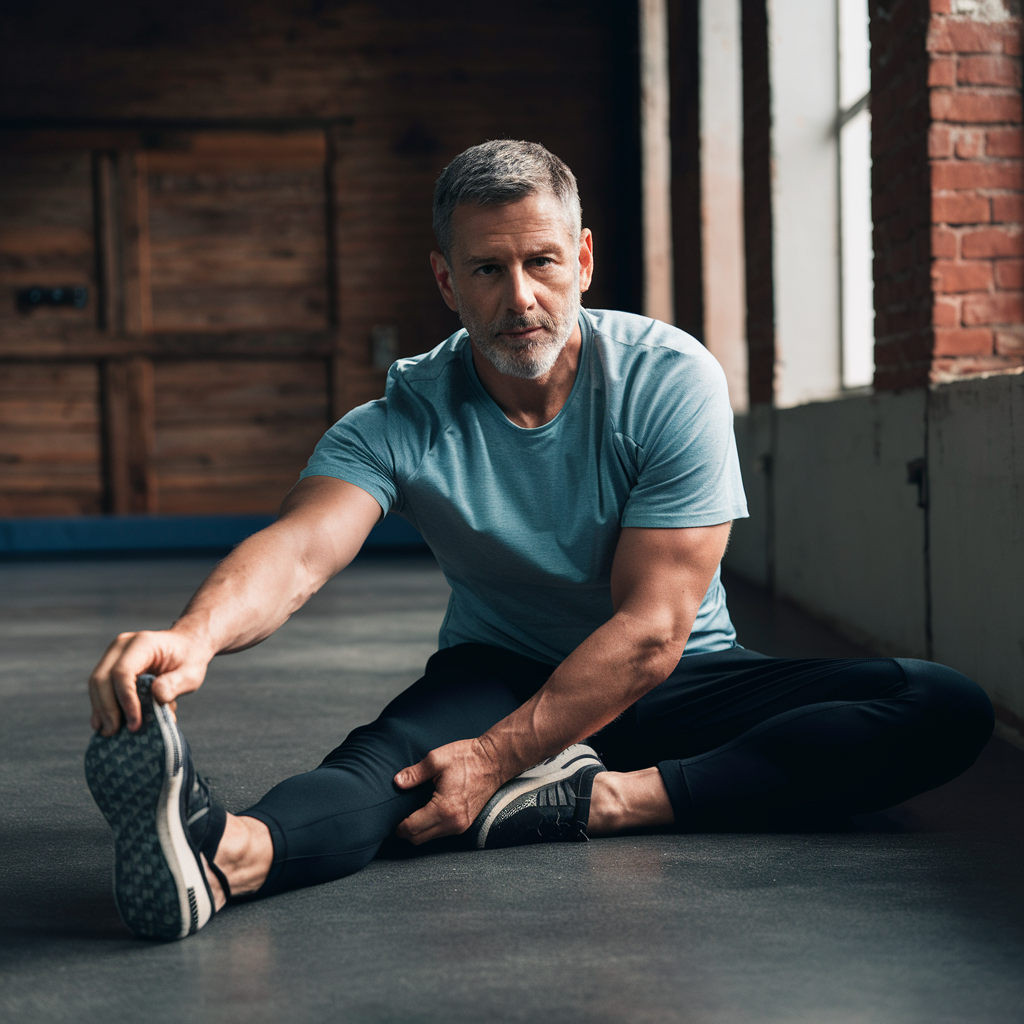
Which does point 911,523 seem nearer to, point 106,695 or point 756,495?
point 756,495

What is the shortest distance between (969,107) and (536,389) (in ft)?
5.54

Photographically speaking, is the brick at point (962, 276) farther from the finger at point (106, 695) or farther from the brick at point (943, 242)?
the finger at point (106, 695)

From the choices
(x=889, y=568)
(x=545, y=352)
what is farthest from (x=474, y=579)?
(x=889, y=568)

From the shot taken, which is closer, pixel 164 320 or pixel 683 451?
pixel 683 451

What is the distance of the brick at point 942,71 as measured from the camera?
2.99m

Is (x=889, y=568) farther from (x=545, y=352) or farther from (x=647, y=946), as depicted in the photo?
(x=647, y=946)

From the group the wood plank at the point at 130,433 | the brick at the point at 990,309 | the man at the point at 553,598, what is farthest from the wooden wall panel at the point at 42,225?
the man at the point at 553,598

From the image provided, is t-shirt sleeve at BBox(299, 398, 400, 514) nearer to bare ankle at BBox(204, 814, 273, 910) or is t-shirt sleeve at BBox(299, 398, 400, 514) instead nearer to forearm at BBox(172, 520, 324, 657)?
forearm at BBox(172, 520, 324, 657)

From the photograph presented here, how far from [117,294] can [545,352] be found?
7.11m

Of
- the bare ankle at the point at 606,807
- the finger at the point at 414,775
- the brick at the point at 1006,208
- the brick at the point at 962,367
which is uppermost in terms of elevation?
the brick at the point at 1006,208

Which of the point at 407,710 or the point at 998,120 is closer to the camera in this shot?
the point at 407,710

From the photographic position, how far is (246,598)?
1.63 metres

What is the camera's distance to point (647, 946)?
1.45 m

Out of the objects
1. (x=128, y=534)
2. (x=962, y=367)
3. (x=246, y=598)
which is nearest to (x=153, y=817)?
(x=246, y=598)
